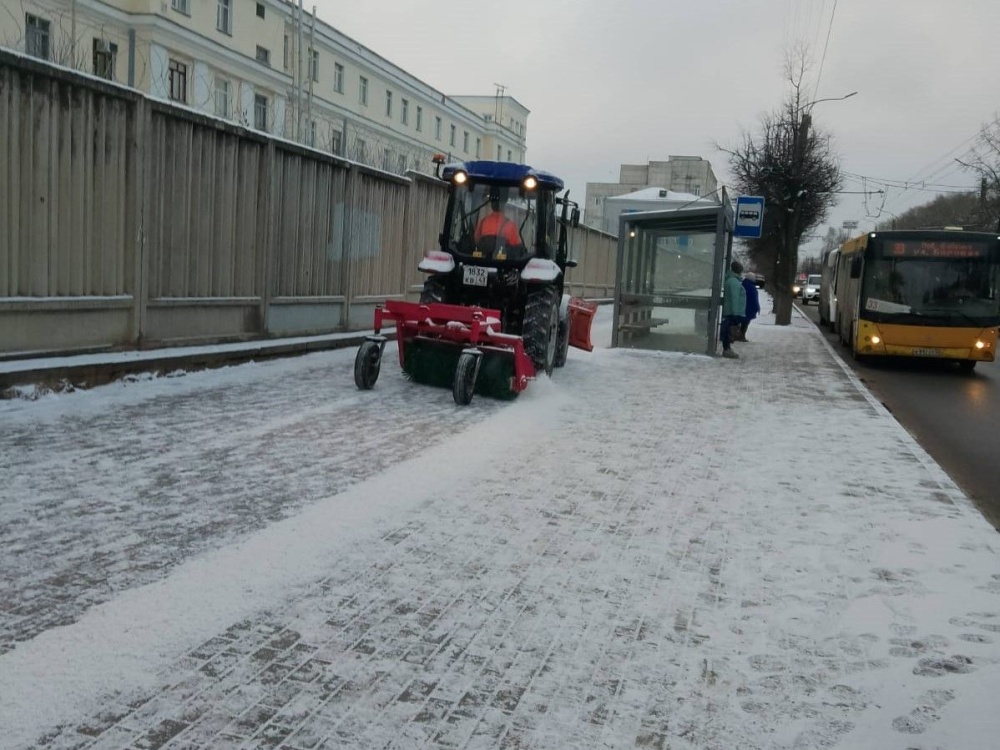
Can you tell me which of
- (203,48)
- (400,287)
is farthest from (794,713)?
(203,48)

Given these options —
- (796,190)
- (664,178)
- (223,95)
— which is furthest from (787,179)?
(664,178)

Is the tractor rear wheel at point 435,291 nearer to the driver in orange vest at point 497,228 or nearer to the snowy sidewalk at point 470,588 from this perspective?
the driver in orange vest at point 497,228

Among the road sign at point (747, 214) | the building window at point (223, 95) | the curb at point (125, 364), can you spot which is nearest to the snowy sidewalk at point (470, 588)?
the curb at point (125, 364)

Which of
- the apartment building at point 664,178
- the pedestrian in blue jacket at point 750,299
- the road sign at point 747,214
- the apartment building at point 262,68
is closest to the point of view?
the road sign at point 747,214

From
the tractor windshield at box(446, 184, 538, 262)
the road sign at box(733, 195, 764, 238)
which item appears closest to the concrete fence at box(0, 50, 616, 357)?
the tractor windshield at box(446, 184, 538, 262)

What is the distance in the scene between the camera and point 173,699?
3.21 metres

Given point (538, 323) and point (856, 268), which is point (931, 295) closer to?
point (856, 268)

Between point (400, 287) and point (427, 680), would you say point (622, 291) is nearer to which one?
point (400, 287)

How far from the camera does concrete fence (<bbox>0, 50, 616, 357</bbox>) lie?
8109 millimetres

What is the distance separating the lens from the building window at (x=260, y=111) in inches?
1566

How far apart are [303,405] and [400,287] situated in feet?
24.8

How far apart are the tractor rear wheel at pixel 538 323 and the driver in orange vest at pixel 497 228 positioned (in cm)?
74

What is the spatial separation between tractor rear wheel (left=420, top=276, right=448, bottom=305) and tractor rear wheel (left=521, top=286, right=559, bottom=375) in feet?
3.57

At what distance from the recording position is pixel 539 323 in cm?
1101
